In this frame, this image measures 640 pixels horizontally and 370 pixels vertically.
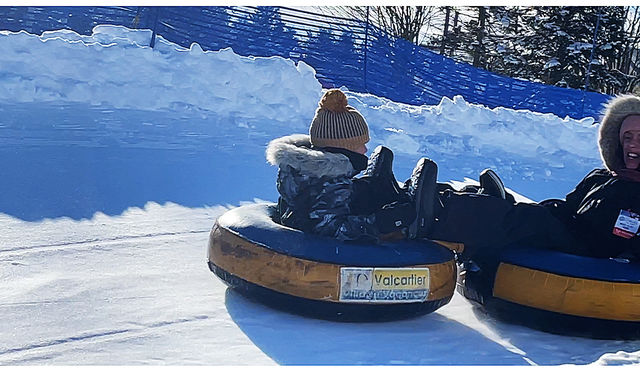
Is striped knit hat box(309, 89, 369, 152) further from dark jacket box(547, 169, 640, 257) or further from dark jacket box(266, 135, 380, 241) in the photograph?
dark jacket box(547, 169, 640, 257)

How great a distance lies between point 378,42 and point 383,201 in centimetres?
1050

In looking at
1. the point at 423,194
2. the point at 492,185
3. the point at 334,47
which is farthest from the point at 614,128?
the point at 334,47

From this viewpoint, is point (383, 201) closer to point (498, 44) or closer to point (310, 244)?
point (310, 244)

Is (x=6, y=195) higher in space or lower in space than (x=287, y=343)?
lower

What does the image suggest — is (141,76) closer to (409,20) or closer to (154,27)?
(154,27)

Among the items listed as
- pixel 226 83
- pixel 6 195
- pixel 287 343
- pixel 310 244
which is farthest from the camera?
pixel 226 83

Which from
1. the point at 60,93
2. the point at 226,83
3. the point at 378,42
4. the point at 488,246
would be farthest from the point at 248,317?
the point at 378,42

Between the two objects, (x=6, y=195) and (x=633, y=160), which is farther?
(x=6, y=195)

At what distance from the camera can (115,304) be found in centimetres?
379

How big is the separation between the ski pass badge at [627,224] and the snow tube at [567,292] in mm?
135

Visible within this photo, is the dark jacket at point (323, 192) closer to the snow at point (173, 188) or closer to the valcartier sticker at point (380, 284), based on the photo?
the valcartier sticker at point (380, 284)

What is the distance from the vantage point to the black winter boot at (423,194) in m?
3.76

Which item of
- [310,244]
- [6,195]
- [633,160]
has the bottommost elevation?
[6,195]

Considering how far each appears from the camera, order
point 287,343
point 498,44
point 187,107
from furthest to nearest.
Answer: point 498,44 → point 187,107 → point 287,343
